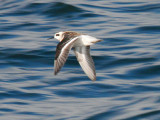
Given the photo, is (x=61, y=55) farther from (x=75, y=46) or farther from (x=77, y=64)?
(x=77, y=64)

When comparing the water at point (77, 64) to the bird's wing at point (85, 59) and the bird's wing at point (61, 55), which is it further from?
the bird's wing at point (61, 55)

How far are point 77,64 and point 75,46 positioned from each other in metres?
3.29

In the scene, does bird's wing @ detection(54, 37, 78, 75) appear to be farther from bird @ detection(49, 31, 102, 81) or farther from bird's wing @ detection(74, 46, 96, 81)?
bird's wing @ detection(74, 46, 96, 81)

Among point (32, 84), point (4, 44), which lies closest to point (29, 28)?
point (4, 44)

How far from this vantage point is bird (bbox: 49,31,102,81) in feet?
28.7

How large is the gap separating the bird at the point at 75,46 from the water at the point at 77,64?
931 mm

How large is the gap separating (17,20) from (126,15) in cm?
363

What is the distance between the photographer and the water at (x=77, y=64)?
10.4 m

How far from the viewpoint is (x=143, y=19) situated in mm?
16297

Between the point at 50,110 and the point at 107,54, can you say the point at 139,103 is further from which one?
the point at 107,54

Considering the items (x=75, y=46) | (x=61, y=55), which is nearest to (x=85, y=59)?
(x=75, y=46)

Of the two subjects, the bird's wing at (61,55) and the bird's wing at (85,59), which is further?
the bird's wing at (85,59)

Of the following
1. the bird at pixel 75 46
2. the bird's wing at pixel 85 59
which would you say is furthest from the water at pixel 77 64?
the bird at pixel 75 46

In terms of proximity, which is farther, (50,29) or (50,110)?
(50,29)
